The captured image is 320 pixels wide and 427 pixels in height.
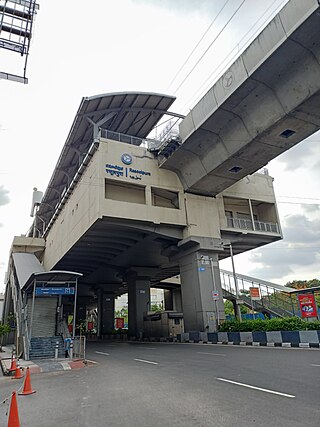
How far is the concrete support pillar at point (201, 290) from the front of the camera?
2420 centimetres

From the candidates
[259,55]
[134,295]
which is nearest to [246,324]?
[259,55]

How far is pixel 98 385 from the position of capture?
8.62 m

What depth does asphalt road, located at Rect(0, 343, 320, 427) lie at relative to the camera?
5.01 meters

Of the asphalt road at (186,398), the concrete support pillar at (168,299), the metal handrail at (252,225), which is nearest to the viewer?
the asphalt road at (186,398)

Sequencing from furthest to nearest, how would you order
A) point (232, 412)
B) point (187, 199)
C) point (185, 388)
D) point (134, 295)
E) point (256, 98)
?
point (134, 295) → point (187, 199) → point (256, 98) → point (185, 388) → point (232, 412)

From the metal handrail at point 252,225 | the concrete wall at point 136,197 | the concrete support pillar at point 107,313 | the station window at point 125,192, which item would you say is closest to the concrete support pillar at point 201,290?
the concrete wall at point 136,197

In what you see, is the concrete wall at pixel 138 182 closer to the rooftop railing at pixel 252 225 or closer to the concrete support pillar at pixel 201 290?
the concrete support pillar at pixel 201 290

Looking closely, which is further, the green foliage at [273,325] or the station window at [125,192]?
the station window at [125,192]

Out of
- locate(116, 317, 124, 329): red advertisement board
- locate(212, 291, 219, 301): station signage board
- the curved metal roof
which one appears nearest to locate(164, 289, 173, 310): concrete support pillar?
locate(116, 317, 124, 329): red advertisement board

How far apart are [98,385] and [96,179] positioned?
56.0 feet

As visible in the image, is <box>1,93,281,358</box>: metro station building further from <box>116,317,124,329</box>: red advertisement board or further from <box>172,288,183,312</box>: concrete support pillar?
<box>116,317,124,329</box>: red advertisement board

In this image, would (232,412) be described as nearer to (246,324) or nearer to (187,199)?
(246,324)

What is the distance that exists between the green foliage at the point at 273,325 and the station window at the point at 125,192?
1150cm

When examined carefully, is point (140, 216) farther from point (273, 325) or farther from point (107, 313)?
point (107, 313)
